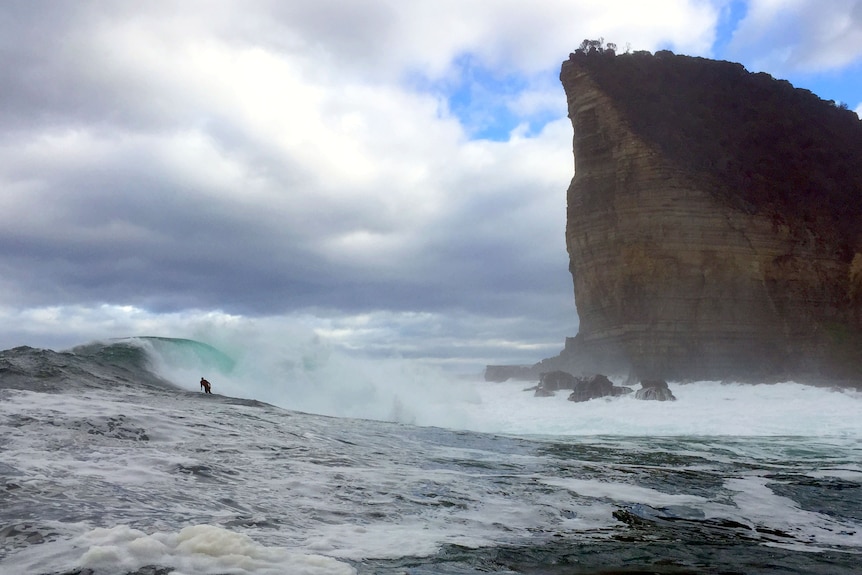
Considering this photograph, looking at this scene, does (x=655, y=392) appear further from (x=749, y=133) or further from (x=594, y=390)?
(x=749, y=133)

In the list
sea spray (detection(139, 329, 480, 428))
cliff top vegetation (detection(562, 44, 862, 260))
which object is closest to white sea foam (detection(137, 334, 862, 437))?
sea spray (detection(139, 329, 480, 428))

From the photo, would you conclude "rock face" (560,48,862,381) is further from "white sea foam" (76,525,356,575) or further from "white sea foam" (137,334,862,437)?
"white sea foam" (76,525,356,575)

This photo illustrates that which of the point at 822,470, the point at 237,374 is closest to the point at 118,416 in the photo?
the point at 822,470

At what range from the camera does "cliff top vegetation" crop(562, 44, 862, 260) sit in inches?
1369

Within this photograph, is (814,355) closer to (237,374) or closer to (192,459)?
(237,374)

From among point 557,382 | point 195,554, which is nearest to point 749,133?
point 557,382

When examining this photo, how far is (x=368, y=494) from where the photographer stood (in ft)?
20.8

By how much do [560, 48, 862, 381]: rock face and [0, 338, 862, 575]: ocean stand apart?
18542 mm

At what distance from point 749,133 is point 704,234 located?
8.06 metres

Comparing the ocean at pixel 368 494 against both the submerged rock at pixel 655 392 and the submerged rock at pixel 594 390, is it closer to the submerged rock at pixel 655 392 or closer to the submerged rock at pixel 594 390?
the submerged rock at pixel 655 392

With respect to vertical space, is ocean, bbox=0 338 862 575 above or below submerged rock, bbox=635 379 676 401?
below

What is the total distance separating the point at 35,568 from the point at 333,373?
20.1m

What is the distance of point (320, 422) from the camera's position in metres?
12.8

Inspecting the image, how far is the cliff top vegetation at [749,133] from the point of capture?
34781 mm
